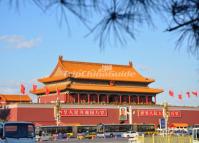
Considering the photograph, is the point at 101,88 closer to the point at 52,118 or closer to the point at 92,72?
the point at 92,72

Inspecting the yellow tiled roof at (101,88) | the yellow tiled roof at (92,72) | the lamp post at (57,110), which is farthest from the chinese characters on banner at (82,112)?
the yellow tiled roof at (92,72)

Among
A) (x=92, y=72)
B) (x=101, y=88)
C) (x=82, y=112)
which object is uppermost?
(x=92, y=72)

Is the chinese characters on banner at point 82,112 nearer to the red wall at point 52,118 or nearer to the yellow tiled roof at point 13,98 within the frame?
the red wall at point 52,118

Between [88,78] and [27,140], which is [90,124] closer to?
[88,78]

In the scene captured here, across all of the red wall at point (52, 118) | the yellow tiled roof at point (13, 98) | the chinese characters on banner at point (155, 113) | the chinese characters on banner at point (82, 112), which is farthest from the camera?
the yellow tiled roof at point (13, 98)

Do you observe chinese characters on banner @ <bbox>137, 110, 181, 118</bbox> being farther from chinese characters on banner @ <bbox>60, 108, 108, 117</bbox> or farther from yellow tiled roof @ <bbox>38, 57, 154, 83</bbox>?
chinese characters on banner @ <bbox>60, 108, 108, 117</bbox>

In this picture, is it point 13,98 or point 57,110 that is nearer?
point 57,110

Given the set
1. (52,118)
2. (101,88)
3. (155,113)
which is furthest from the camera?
(155,113)

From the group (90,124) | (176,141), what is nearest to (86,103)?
(90,124)

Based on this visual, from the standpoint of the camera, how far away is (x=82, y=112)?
163 feet

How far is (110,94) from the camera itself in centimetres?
5341

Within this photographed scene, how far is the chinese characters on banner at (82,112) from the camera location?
160ft

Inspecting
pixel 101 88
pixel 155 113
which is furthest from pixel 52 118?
pixel 155 113

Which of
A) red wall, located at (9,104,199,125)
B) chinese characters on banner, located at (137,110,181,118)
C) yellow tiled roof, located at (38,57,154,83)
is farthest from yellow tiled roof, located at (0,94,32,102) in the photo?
chinese characters on banner, located at (137,110,181,118)
